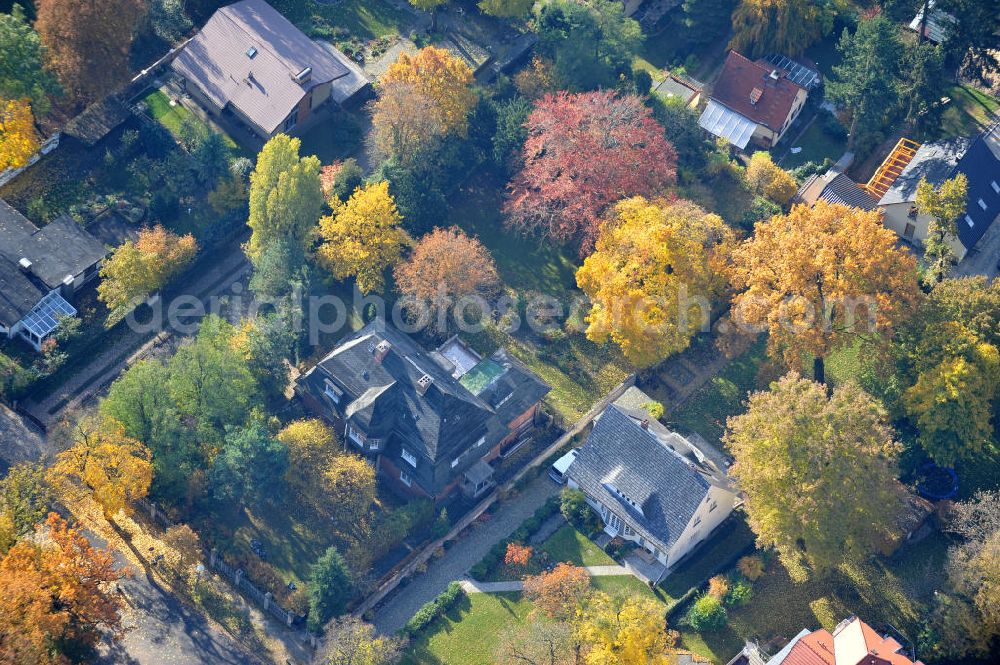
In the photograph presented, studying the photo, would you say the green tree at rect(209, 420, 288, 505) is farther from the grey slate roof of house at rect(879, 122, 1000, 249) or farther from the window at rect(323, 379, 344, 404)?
the grey slate roof of house at rect(879, 122, 1000, 249)

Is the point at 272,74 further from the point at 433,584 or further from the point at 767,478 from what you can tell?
the point at 767,478

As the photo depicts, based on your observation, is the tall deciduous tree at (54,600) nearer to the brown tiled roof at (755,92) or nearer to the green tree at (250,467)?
the green tree at (250,467)

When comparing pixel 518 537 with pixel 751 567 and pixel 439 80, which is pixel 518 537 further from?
pixel 439 80

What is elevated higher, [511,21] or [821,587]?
[511,21]

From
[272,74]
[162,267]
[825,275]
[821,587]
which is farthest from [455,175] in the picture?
[821,587]

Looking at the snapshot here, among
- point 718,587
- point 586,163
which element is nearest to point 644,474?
point 718,587

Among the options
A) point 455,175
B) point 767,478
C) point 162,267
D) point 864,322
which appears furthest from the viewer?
point 455,175

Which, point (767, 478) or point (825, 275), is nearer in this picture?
point (767, 478)
